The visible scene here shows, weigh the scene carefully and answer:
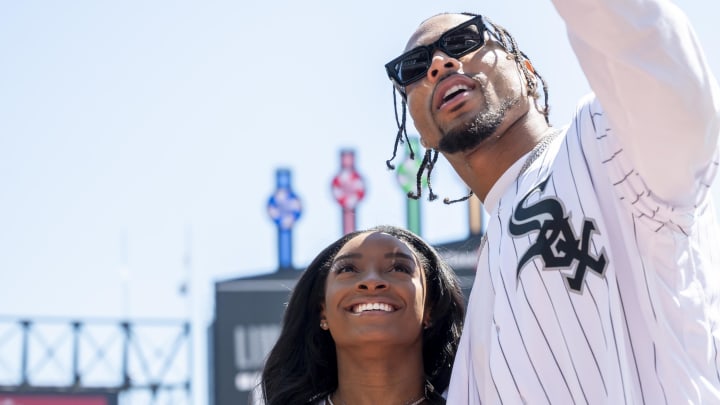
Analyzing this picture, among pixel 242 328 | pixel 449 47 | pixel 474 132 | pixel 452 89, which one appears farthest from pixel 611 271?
pixel 242 328

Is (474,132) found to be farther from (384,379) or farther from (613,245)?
(384,379)

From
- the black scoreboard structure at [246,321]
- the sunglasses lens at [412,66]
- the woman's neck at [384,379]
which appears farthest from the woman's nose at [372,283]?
the black scoreboard structure at [246,321]

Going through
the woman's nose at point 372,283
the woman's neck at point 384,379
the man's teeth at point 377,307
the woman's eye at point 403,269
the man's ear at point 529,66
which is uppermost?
the man's ear at point 529,66

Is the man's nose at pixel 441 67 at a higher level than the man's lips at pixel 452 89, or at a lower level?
higher

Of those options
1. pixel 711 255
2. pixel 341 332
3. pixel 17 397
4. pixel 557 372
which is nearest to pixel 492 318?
pixel 557 372

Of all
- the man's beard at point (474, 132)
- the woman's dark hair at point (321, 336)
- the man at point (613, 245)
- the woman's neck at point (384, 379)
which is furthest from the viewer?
the woman's dark hair at point (321, 336)

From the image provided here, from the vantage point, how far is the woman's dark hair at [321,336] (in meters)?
5.36

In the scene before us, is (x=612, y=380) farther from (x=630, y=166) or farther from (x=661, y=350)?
(x=630, y=166)

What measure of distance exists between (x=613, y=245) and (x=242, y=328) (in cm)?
1407

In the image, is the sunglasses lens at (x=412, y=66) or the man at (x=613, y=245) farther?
the sunglasses lens at (x=412, y=66)

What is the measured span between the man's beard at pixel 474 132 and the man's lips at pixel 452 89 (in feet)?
0.29

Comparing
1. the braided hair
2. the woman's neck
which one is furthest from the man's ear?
the woman's neck

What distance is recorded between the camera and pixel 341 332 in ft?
16.8

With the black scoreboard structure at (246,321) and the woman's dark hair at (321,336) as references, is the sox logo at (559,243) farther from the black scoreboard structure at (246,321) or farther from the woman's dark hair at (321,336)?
the black scoreboard structure at (246,321)
